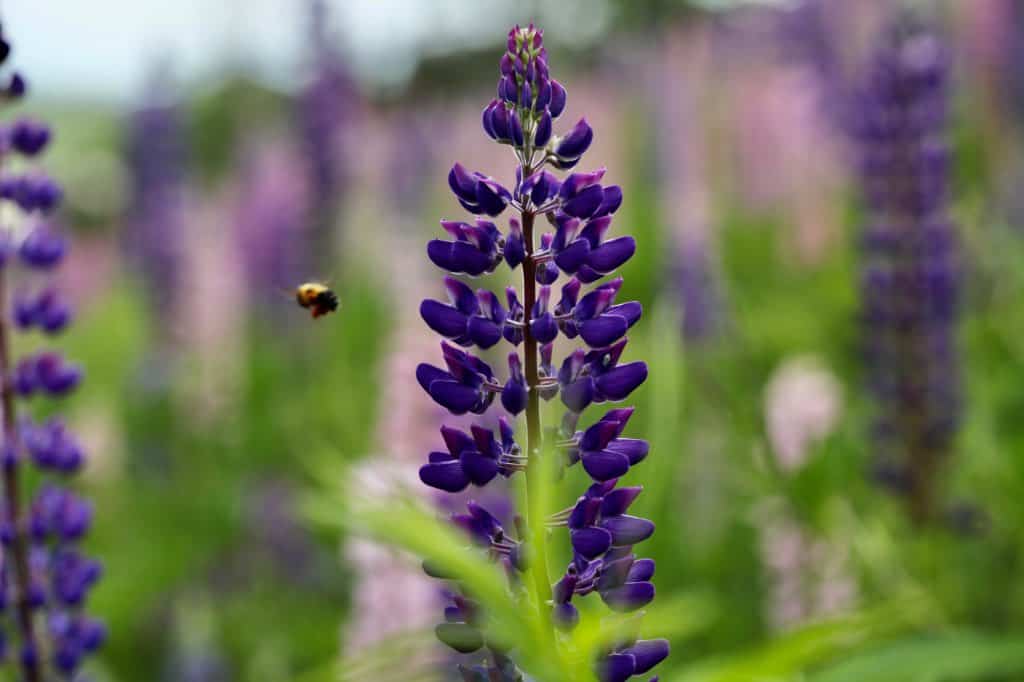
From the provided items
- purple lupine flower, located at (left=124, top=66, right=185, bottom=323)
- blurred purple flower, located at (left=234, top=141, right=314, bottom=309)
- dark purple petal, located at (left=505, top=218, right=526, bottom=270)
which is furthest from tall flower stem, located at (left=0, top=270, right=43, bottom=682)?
purple lupine flower, located at (left=124, top=66, right=185, bottom=323)

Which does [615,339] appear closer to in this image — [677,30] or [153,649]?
[153,649]

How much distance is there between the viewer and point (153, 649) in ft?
12.5

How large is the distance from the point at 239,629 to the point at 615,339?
112 inches

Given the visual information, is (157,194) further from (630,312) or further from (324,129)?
(630,312)

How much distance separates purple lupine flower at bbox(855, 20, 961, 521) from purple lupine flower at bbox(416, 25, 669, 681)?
1943mm

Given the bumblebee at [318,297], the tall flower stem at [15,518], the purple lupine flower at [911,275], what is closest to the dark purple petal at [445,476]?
the tall flower stem at [15,518]

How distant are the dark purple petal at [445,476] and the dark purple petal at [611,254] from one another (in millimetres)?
206

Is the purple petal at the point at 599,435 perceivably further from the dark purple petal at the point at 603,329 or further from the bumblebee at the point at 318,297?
the bumblebee at the point at 318,297

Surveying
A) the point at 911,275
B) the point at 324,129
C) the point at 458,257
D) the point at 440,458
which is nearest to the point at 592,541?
the point at 440,458

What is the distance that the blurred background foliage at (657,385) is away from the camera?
2.45 metres

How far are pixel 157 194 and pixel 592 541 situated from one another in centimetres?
556

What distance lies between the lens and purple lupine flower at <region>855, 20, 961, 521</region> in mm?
2875

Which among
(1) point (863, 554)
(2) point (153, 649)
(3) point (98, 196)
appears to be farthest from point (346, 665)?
(3) point (98, 196)

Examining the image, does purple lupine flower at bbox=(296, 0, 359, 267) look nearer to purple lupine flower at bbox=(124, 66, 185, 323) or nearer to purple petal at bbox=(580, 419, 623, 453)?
purple lupine flower at bbox=(124, 66, 185, 323)
